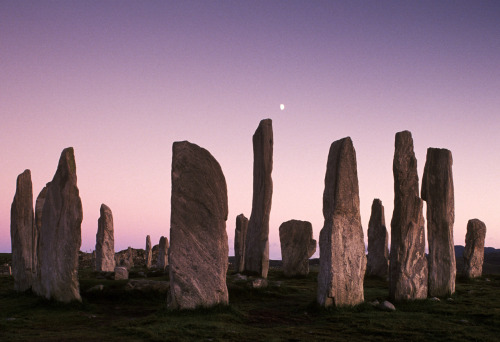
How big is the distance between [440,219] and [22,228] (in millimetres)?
15052

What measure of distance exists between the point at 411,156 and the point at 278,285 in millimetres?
6784

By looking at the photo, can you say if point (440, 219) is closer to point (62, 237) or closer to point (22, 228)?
point (62, 237)

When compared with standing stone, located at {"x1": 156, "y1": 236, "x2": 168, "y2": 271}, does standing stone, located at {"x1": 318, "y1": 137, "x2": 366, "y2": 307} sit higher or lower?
higher

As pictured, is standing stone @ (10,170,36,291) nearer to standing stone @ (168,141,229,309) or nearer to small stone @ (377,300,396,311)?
standing stone @ (168,141,229,309)

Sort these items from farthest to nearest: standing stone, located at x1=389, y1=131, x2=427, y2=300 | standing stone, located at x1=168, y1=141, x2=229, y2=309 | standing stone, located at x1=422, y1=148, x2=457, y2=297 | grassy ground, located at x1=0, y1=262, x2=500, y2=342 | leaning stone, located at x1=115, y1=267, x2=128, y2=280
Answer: leaning stone, located at x1=115, y1=267, x2=128, y2=280 < standing stone, located at x1=422, y1=148, x2=457, y2=297 < standing stone, located at x1=389, y1=131, x2=427, y2=300 < standing stone, located at x1=168, y1=141, x2=229, y2=309 < grassy ground, located at x1=0, y1=262, x2=500, y2=342

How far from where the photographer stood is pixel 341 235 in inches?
498

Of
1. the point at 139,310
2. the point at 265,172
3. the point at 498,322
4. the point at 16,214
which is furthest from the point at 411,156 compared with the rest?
the point at 16,214

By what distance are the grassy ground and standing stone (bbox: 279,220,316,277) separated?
7.86 metres

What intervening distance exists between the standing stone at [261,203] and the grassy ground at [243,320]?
201 inches

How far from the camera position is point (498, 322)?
35.6ft

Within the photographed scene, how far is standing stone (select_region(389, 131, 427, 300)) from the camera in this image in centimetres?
1402

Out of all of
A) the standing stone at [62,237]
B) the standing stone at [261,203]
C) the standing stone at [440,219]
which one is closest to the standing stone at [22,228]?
the standing stone at [62,237]

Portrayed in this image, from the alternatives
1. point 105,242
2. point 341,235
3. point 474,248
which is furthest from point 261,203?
point 474,248

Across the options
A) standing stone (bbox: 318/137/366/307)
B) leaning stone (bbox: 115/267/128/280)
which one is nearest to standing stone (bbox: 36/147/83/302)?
leaning stone (bbox: 115/267/128/280)
